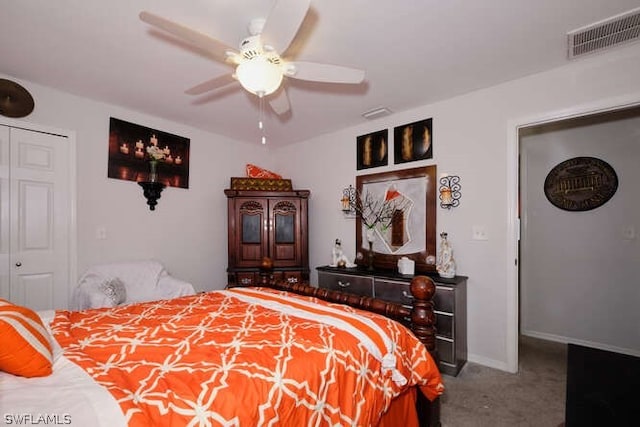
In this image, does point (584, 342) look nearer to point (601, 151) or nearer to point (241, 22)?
point (601, 151)

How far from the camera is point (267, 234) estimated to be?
146 inches

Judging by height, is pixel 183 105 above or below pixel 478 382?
above

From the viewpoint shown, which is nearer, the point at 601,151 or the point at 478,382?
the point at 478,382

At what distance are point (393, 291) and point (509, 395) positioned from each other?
1.10m

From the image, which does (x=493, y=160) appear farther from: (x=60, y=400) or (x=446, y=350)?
A: (x=60, y=400)

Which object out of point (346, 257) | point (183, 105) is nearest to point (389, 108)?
point (346, 257)

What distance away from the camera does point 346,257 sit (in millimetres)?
3441

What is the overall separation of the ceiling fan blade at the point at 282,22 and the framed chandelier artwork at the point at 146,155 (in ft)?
7.68

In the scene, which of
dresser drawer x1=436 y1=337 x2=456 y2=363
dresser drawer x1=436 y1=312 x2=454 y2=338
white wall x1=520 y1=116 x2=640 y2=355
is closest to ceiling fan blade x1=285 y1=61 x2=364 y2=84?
dresser drawer x1=436 y1=312 x2=454 y2=338

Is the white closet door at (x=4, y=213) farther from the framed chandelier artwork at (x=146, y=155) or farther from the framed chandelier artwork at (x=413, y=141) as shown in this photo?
the framed chandelier artwork at (x=413, y=141)

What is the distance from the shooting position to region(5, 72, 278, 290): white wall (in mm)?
2805

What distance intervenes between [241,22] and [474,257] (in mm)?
2628

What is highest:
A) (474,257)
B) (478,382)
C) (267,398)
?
(474,257)

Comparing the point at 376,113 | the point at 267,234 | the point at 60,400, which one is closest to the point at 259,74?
the point at 60,400
